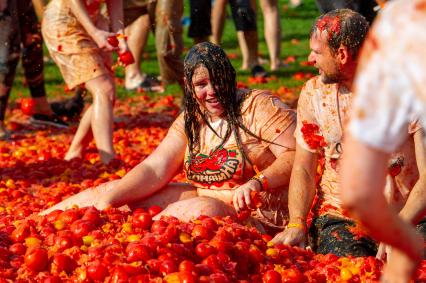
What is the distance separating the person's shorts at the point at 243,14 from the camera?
11.7 m

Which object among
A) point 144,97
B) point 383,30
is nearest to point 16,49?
point 144,97

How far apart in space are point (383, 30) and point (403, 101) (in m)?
0.21

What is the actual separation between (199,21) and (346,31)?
6.43m

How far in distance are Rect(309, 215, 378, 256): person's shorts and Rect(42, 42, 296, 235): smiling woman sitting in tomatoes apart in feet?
1.13

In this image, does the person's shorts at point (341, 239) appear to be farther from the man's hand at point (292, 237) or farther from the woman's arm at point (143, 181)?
the woman's arm at point (143, 181)

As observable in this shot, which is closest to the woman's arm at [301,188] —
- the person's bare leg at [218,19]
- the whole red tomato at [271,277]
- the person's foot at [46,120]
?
the whole red tomato at [271,277]

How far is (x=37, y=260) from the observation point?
424cm

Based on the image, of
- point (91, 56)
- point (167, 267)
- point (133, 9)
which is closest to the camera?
point (167, 267)

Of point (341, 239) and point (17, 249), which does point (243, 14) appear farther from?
point (17, 249)

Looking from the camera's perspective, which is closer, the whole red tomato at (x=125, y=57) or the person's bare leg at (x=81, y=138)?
the whole red tomato at (x=125, y=57)

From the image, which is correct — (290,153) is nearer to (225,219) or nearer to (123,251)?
(225,219)

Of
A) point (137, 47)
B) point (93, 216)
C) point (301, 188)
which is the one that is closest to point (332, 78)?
point (301, 188)

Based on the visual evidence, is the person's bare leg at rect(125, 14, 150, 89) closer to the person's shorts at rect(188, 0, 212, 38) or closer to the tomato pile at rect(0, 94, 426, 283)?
the person's shorts at rect(188, 0, 212, 38)

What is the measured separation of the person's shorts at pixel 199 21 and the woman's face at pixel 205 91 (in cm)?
576
